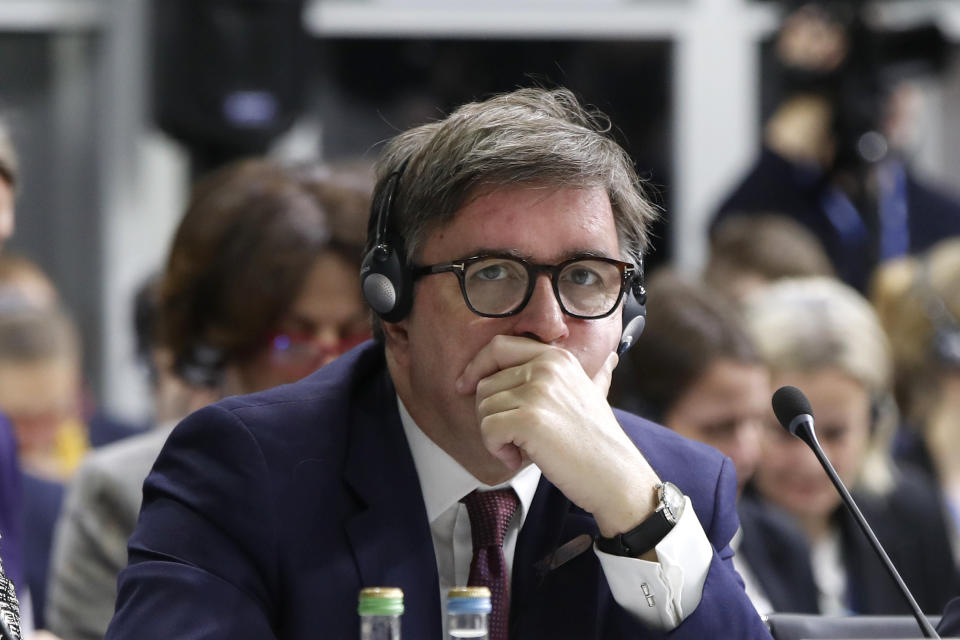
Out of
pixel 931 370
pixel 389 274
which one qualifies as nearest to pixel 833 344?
pixel 931 370

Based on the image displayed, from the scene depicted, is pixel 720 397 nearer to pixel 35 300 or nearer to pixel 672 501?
pixel 672 501

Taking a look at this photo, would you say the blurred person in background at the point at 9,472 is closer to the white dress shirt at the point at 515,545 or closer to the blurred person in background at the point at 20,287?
the white dress shirt at the point at 515,545

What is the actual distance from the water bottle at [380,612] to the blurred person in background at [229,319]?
43.5 inches

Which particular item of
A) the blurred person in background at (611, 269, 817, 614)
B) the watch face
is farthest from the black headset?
the blurred person in background at (611, 269, 817, 614)

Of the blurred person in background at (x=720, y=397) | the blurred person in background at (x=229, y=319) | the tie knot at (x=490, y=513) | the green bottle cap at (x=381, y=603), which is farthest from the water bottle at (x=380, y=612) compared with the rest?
the blurred person in background at (x=720, y=397)

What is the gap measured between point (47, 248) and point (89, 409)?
0.77m

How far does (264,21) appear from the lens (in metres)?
5.23

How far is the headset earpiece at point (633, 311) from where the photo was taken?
1822 millimetres

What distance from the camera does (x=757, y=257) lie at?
457 cm

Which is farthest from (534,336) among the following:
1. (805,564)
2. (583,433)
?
(805,564)

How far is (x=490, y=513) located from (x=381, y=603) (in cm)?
38

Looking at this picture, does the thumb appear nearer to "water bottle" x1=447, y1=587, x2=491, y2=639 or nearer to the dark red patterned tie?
the dark red patterned tie

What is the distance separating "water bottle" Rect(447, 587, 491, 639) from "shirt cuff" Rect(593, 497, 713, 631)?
0.83 feet

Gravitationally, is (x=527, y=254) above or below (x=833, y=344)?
above
